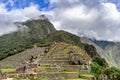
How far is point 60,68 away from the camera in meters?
65.7

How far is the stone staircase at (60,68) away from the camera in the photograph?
6183 cm

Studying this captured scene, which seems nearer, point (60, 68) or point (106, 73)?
point (60, 68)

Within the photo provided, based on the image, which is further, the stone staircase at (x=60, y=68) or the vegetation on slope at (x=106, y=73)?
the vegetation on slope at (x=106, y=73)

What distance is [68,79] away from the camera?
61.0m

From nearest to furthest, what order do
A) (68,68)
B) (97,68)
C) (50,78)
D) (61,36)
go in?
(50,78)
(68,68)
(97,68)
(61,36)

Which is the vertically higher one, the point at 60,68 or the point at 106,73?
the point at 60,68

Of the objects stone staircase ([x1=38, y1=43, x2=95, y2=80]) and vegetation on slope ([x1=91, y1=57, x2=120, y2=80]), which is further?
vegetation on slope ([x1=91, y1=57, x2=120, y2=80])

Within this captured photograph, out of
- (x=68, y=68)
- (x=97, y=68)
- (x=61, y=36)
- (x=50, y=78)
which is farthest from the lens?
(x=61, y=36)

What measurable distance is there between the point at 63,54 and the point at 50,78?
15153 mm

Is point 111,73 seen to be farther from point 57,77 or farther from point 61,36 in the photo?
point 61,36

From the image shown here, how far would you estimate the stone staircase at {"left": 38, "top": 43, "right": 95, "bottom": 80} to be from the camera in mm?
61828

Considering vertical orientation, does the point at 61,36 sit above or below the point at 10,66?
above

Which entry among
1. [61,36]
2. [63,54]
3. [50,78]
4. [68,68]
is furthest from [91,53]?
[50,78]

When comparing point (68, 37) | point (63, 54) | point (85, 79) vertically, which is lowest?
point (85, 79)
